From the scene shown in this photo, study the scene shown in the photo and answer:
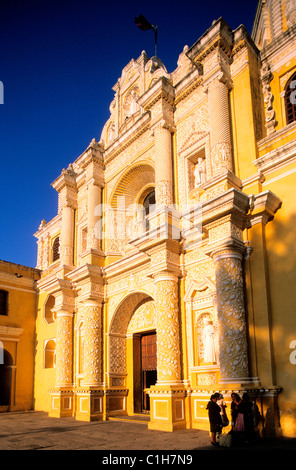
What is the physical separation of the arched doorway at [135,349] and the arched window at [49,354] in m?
4.94

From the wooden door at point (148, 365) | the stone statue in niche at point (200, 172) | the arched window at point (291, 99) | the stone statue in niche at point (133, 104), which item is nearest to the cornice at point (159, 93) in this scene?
the stone statue in niche at point (200, 172)

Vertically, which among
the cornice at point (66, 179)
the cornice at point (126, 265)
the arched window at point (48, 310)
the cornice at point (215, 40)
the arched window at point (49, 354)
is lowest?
the arched window at point (49, 354)

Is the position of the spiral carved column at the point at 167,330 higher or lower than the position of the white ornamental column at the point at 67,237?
lower

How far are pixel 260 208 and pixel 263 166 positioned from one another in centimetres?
108

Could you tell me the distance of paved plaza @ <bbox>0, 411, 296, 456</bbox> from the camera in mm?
6984

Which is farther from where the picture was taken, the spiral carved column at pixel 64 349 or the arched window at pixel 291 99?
the spiral carved column at pixel 64 349

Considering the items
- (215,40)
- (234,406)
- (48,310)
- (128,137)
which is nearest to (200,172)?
(215,40)

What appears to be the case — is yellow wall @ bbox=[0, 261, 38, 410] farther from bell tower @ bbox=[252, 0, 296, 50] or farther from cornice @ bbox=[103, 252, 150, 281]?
bell tower @ bbox=[252, 0, 296, 50]

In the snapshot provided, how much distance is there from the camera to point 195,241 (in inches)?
403

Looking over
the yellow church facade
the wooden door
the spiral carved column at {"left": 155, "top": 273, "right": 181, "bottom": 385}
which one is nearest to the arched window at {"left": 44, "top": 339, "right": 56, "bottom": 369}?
the yellow church facade

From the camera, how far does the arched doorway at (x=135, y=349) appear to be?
12672 mm

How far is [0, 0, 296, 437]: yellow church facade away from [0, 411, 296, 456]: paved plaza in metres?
0.66

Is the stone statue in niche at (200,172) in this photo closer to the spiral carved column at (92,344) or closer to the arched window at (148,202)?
the arched window at (148,202)

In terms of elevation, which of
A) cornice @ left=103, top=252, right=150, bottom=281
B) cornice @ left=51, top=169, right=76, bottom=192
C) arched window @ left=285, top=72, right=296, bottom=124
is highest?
cornice @ left=51, top=169, right=76, bottom=192
